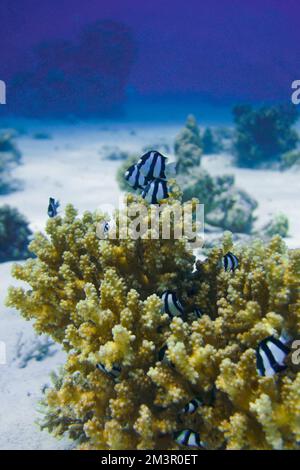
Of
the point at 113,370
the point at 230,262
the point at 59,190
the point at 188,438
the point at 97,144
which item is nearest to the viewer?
the point at 188,438

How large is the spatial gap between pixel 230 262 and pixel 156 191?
0.90 metres

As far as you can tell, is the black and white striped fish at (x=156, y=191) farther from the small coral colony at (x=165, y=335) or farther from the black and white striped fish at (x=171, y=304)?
the black and white striped fish at (x=171, y=304)

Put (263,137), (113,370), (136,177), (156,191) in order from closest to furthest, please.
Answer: (113,370), (156,191), (136,177), (263,137)

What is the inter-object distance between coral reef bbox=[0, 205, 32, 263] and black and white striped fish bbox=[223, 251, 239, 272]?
5.24 m

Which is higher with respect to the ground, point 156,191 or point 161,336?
point 156,191

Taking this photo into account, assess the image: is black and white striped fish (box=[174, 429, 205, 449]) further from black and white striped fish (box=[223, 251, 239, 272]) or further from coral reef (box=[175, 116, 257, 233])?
coral reef (box=[175, 116, 257, 233])

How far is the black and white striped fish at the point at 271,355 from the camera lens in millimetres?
2489

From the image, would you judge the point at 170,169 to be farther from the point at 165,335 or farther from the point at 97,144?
the point at 97,144

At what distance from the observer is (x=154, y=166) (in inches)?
152

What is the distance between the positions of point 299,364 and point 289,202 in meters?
8.38

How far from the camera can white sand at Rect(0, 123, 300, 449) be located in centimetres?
383

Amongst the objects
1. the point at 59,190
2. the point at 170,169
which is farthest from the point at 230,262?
the point at 59,190
